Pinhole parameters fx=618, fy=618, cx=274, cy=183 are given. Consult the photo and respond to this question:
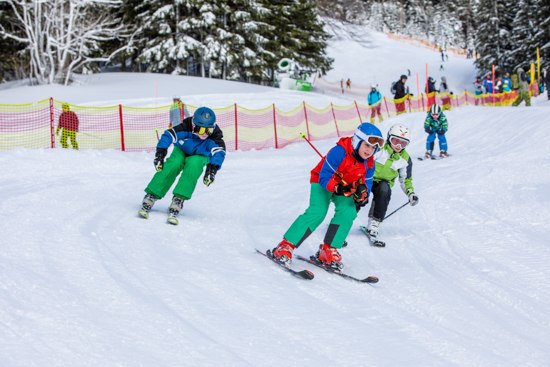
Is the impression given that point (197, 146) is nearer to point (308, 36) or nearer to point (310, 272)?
point (310, 272)

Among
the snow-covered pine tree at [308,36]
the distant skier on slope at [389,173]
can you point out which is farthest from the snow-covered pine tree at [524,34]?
the distant skier on slope at [389,173]

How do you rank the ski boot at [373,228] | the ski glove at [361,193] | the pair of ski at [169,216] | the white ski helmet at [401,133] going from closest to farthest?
the ski glove at [361,193] → the pair of ski at [169,216] → the ski boot at [373,228] → the white ski helmet at [401,133]

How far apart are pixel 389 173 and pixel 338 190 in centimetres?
215

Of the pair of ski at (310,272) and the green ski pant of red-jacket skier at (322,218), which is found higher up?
the green ski pant of red-jacket skier at (322,218)

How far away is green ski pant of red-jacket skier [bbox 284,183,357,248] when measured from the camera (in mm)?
5750

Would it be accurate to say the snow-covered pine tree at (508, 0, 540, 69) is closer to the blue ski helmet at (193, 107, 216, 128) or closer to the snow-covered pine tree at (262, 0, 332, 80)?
the snow-covered pine tree at (262, 0, 332, 80)

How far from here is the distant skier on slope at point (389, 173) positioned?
24.9 feet

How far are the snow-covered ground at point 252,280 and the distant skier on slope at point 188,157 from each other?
0.40m

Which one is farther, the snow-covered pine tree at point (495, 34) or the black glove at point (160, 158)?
the snow-covered pine tree at point (495, 34)

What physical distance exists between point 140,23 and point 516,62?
33.5 meters

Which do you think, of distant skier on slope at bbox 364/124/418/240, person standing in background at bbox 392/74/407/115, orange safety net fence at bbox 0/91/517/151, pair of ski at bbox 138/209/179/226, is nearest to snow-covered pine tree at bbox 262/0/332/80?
orange safety net fence at bbox 0/91/517/151

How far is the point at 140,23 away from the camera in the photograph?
37.7m

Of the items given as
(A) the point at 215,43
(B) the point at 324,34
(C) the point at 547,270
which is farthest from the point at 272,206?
(B) the point at 324,34

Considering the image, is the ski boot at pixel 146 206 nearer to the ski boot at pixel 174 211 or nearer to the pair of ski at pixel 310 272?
the ski boot at pixel 174 211
